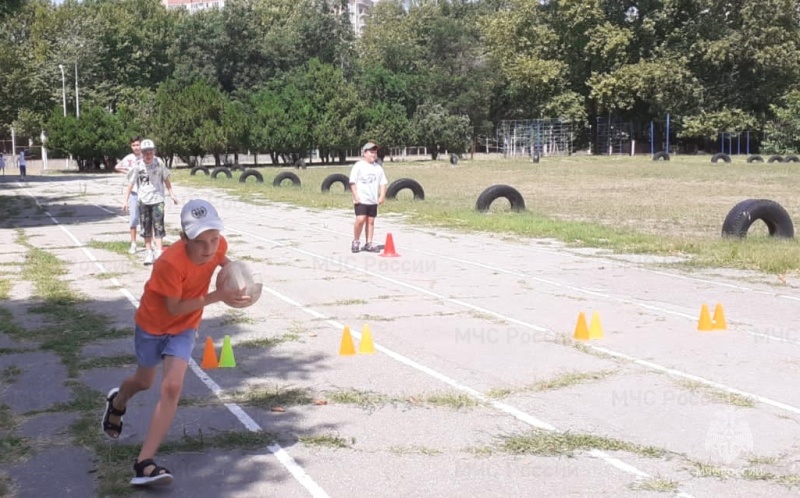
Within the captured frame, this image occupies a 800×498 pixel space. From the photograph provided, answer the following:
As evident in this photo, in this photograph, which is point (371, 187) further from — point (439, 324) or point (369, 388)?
point (369, 388)

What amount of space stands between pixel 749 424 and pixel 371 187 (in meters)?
9.09

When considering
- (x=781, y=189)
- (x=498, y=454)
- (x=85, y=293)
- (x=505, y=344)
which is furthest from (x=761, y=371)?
(x=781, y=189)

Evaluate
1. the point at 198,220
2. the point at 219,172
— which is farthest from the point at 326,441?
the point at 219,172

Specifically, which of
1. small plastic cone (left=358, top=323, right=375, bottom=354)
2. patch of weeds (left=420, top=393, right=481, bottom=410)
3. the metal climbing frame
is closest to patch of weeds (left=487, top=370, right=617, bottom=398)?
patch of weeds (left=420, top=393, right=481, bottom=410)

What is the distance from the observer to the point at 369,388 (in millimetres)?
6207

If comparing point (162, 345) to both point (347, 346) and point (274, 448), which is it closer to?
point (274, 448)

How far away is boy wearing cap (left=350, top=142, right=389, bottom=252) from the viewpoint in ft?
44.7

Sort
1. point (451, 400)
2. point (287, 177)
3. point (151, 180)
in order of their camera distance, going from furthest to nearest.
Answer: point (287, 177), point (151, 180), point (451, 400)

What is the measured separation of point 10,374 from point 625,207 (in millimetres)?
18458

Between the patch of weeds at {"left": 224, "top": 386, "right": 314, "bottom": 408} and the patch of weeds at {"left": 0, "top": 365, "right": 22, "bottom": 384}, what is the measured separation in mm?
1817

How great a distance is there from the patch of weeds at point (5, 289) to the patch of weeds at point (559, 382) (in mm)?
6540

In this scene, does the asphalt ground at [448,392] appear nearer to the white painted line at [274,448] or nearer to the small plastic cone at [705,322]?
the white painted line at [274,448]

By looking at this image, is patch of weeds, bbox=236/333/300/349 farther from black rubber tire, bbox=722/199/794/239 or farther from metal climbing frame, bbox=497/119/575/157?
metal climbing frame, bbox=497/119/575/157

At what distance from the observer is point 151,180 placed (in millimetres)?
12359
